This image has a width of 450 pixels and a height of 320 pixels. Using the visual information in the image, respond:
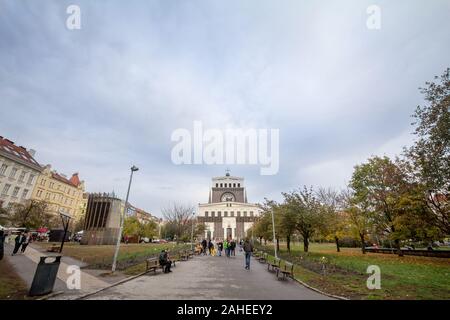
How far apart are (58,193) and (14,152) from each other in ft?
61.6

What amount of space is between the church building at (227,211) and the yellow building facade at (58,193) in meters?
43.1

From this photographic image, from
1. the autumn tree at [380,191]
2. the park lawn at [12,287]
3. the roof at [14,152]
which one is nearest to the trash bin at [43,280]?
the park lawn at [12,287]

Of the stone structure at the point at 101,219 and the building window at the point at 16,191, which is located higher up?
the building window at the point at 16,191

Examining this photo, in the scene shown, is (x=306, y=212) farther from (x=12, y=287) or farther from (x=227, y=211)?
(x=227, y=211)

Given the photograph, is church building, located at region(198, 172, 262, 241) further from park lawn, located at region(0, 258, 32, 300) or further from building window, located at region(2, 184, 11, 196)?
park lawn, located at region(0, 258, 32, 300)

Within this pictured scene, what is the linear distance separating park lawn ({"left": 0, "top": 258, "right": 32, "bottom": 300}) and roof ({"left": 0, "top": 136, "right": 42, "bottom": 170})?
131ft

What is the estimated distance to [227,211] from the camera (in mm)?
100812

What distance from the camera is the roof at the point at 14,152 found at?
38.8 meters

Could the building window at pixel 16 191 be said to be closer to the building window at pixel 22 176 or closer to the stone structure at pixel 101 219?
the building window at pixel 22 176

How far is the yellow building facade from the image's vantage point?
51.1 meters

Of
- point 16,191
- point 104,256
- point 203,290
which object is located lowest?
point 203,290

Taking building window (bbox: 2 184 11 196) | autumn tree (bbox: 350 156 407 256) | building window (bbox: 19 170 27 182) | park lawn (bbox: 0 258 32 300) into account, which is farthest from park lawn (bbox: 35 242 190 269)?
autumn tree (bbox: 350 156 407 256)

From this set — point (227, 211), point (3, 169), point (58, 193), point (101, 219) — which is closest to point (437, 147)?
point (101, 219)
